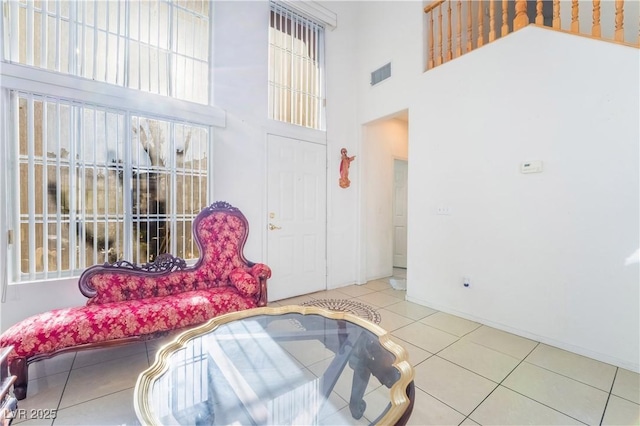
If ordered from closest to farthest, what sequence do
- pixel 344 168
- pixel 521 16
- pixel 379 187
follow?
pixel 521 16 → pixel 344 168 → pixel 379 187

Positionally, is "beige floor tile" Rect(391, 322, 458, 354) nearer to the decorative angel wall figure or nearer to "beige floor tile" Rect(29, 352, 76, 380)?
the decorative angel wall figure

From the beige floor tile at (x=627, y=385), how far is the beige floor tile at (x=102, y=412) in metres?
2.97

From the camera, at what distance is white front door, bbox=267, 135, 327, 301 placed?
135 inches

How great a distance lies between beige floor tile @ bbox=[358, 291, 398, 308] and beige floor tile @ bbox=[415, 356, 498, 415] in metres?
1.24

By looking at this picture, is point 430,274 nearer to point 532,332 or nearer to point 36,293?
point 532,332

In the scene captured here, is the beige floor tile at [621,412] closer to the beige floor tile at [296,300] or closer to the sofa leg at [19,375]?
the beige floor tile at [296,300]

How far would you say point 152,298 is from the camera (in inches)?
85.9

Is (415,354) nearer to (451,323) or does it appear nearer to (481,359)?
(481,359)

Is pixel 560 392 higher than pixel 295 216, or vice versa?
pixel 295 216

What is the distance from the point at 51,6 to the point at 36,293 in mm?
2429

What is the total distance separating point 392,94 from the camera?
12.0 ft

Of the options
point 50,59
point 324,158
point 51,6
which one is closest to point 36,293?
point 50,59

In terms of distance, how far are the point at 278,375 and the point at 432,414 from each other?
0.92 metres

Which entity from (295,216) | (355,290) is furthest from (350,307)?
(295,216)
